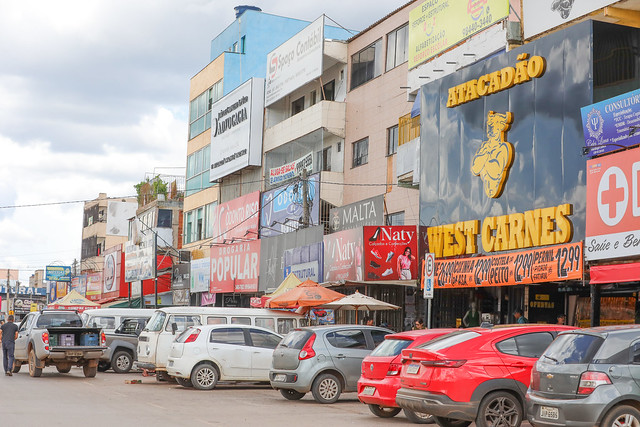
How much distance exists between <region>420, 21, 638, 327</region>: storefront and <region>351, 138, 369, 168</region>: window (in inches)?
384

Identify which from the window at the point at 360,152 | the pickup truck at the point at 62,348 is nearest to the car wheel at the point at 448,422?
the pickup truck at the point at 62,348

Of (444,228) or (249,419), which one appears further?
(444,228)

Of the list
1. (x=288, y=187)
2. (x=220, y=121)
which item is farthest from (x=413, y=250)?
Result: (x=220, y=121)

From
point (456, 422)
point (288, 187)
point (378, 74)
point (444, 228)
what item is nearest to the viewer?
point (456, 422)

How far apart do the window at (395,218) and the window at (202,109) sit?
2038 centimetres

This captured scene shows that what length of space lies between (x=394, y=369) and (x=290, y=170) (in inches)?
1032

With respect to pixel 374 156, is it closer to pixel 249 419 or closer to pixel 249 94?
pixel 249 94

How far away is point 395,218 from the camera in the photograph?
3297 centimetres

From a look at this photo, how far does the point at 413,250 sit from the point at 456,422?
11.1m

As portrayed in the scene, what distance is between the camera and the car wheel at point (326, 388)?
727 inches

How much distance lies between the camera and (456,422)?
14531 mm

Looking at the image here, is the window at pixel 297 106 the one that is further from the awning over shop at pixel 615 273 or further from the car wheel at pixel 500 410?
the car wheel at pixel 500 410

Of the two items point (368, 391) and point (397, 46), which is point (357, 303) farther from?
point (397, 46)

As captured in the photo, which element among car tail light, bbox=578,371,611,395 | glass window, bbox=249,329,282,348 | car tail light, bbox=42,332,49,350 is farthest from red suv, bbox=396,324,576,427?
Answer: car tail light, bbox=42,332,49,350
